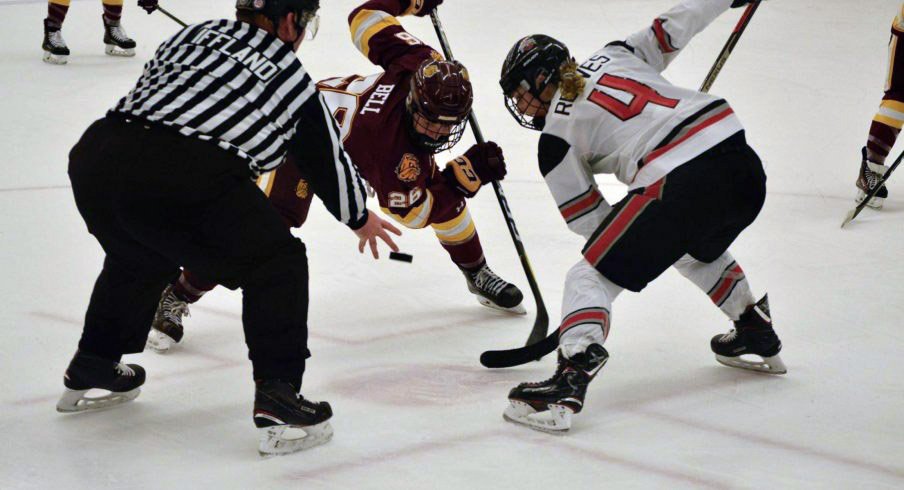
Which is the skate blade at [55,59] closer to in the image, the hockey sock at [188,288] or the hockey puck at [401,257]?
the hockey puck at [401,257]

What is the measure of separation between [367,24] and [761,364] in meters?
1.51

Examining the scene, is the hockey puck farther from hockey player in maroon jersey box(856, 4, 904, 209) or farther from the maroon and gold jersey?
hockey player in maroon jersey box(856, 4, 904, 209)

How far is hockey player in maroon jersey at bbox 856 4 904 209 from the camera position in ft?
14.4

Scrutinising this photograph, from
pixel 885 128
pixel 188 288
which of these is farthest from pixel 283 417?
pixel 885 128

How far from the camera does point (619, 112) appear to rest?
102 inches

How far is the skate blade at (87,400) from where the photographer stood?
2582mm

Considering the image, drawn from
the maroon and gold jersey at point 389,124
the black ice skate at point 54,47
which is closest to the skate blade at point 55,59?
the black ice skate at point 54,47

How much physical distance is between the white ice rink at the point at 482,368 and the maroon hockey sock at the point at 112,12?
4.45 ft

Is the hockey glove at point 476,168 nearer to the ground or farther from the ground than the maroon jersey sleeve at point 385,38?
nearer to the ground

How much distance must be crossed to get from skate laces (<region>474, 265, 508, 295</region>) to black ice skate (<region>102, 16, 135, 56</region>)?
4.28 m

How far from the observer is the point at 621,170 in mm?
2676

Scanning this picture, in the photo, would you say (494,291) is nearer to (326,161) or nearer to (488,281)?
(488,281)

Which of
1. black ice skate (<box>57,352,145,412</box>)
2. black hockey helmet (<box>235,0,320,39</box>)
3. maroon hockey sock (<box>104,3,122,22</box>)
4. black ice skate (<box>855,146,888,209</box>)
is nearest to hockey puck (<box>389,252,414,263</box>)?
black ice skate (<box>57,352,145,412</box>)

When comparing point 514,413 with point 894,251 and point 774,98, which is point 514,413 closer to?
point 894,251
